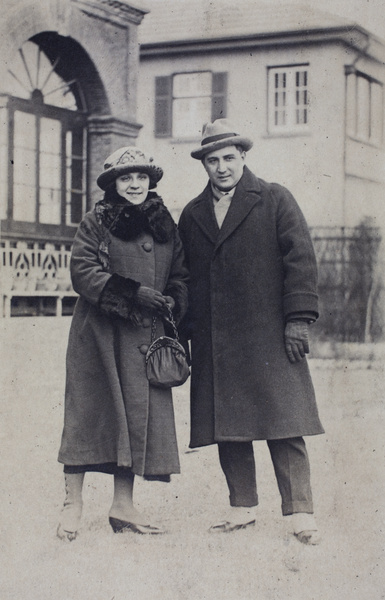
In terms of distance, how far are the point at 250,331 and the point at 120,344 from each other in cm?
74

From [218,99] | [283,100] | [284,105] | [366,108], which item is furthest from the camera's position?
[218,99]

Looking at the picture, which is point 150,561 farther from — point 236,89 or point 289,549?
point 236,89

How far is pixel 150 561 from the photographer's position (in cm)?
435

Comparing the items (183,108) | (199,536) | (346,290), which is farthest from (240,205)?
(183,108)

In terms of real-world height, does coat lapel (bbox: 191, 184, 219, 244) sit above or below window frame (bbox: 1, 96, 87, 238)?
below

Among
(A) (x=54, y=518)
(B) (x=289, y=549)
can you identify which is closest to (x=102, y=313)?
(A) (x=54, y=518)

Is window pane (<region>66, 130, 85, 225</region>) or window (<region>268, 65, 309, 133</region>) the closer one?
window (<region>268, 65, 309, 133</region>)

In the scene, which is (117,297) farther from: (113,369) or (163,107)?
(163,107)

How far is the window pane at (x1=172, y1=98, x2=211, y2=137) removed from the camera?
12438mm

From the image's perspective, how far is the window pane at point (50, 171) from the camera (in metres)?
12.1

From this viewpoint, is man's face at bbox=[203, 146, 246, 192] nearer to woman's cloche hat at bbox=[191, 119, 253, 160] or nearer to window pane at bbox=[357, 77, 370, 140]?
woman's cloche hat at bbox=[191, 119, 253, 160]

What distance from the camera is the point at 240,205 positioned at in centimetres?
474

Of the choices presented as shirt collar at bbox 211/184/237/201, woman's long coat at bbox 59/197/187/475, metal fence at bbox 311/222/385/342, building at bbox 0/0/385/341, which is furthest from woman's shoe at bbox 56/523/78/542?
metal fence at bbox 311/222/385/342

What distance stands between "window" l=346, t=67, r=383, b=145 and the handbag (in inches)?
75.5
